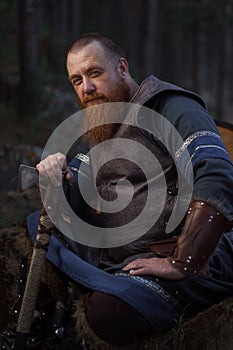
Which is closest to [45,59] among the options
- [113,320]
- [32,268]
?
[32,268]

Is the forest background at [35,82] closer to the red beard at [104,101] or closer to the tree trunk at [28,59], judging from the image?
the tree trunk at [28,59]

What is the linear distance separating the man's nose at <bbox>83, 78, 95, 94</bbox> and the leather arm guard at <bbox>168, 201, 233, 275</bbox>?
1.03 meters

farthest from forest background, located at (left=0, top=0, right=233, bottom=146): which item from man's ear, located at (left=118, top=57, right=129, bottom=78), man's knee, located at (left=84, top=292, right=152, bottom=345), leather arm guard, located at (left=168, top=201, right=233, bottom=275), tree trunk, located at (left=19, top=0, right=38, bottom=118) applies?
leather arm guard, located at (left=168, top=201, right=233, bottom=275)

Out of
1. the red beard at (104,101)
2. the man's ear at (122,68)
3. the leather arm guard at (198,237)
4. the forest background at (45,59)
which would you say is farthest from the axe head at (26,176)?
the forest background at (45,59)

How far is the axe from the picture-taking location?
334 cm

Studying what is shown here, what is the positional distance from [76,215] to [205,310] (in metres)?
1.10

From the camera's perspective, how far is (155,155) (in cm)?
346

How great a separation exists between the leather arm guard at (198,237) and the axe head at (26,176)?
914 millimetres

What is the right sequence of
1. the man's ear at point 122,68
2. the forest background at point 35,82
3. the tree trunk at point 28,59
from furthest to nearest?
the tree trunk at point 28,59 → the forest background at point 35,82 → the man's ear at point 122,68

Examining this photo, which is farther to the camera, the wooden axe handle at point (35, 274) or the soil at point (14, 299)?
the wooden axe handle at point (35, 274)

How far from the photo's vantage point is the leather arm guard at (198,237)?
115 inches

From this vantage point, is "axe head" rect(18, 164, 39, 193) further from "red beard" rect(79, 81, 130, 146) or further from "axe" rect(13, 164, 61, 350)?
"red beard" rect(79, 81, 130, 146)

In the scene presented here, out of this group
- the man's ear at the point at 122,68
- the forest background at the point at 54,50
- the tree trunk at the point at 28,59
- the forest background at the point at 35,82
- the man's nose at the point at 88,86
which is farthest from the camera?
the forest background at the point at 54,50

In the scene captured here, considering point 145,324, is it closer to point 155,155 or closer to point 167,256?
point 167,256
